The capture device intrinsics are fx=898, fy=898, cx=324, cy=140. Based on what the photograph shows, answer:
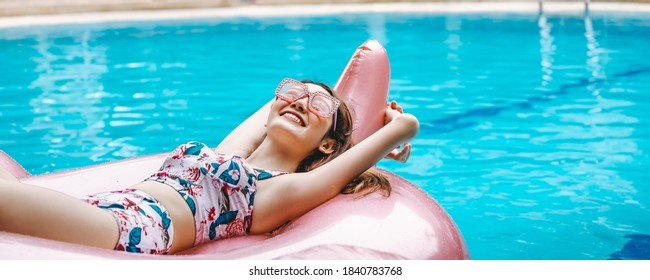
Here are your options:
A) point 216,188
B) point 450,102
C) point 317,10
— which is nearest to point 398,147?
point 216,188

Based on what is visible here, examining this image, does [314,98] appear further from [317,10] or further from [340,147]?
[317,10]

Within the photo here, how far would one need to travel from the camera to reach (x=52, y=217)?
2131 millimetres

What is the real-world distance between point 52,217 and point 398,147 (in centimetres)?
107

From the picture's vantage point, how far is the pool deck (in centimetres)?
1217

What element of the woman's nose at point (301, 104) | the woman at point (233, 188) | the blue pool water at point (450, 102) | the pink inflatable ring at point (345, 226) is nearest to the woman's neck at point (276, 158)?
the woman at point (233, 188)

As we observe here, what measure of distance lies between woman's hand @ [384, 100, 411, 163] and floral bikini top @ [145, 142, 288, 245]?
492 mm

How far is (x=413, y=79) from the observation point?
285 inches

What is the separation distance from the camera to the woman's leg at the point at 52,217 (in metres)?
2.07

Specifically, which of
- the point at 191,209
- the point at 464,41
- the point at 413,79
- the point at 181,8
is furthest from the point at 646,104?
the point at 181,8

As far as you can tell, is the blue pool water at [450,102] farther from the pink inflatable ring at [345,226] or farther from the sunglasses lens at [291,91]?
the sunglasses lens at [291,91]

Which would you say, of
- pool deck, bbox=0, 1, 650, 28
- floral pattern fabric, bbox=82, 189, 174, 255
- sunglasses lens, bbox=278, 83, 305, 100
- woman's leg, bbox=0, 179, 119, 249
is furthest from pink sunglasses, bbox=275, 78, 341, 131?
A: pool deck, bbox=0, 1, 650, 28

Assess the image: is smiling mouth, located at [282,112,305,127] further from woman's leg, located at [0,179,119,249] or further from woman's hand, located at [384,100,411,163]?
woman's leg, located at [0,179,119,249]
